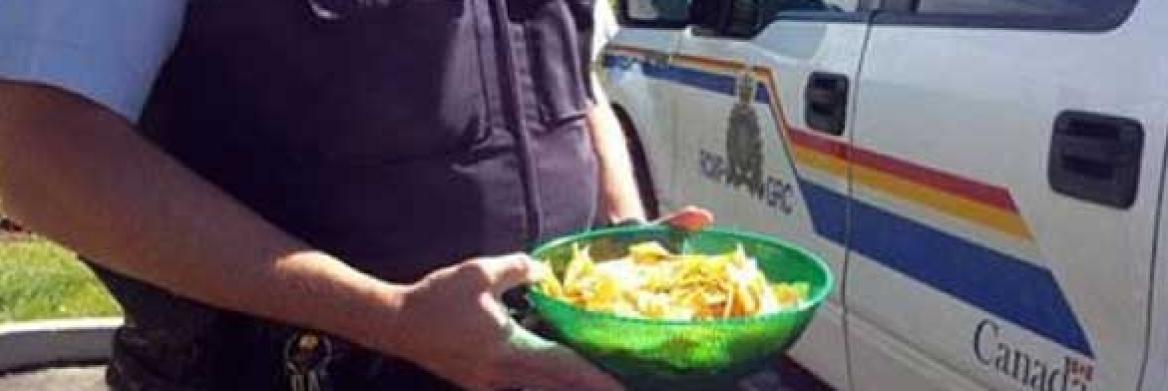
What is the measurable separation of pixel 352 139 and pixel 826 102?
7.59 ft

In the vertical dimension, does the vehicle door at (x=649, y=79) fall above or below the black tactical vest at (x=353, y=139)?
below

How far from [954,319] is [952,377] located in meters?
0.12

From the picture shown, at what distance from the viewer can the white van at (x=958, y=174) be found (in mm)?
2838

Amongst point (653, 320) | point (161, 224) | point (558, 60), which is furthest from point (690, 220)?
point (161, 224)

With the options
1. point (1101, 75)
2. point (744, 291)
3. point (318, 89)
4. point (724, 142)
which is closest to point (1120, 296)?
point (1101, 75)

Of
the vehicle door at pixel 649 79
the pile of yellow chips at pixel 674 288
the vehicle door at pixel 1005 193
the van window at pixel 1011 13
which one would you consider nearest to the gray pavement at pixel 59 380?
the vehicle door at pixel 649 79

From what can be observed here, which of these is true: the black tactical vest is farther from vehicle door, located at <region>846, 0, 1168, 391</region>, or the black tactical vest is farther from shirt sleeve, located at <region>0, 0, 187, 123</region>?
vehicle door, located at <region>846, 0, 1168, 391</region>

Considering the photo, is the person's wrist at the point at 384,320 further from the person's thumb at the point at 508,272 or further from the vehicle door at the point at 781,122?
the vehicle door at the point at 781,122

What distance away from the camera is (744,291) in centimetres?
167

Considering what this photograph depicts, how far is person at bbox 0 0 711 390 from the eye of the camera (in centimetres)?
157

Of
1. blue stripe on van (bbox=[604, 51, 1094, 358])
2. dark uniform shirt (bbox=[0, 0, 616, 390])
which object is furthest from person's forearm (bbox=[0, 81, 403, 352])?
blue stripe on van (bbox=[604, 51, 1094, 358])

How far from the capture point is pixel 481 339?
1555mm

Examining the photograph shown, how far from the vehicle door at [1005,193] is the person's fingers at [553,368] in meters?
1.40

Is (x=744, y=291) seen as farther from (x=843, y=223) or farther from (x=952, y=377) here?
(x=843, y=223)
